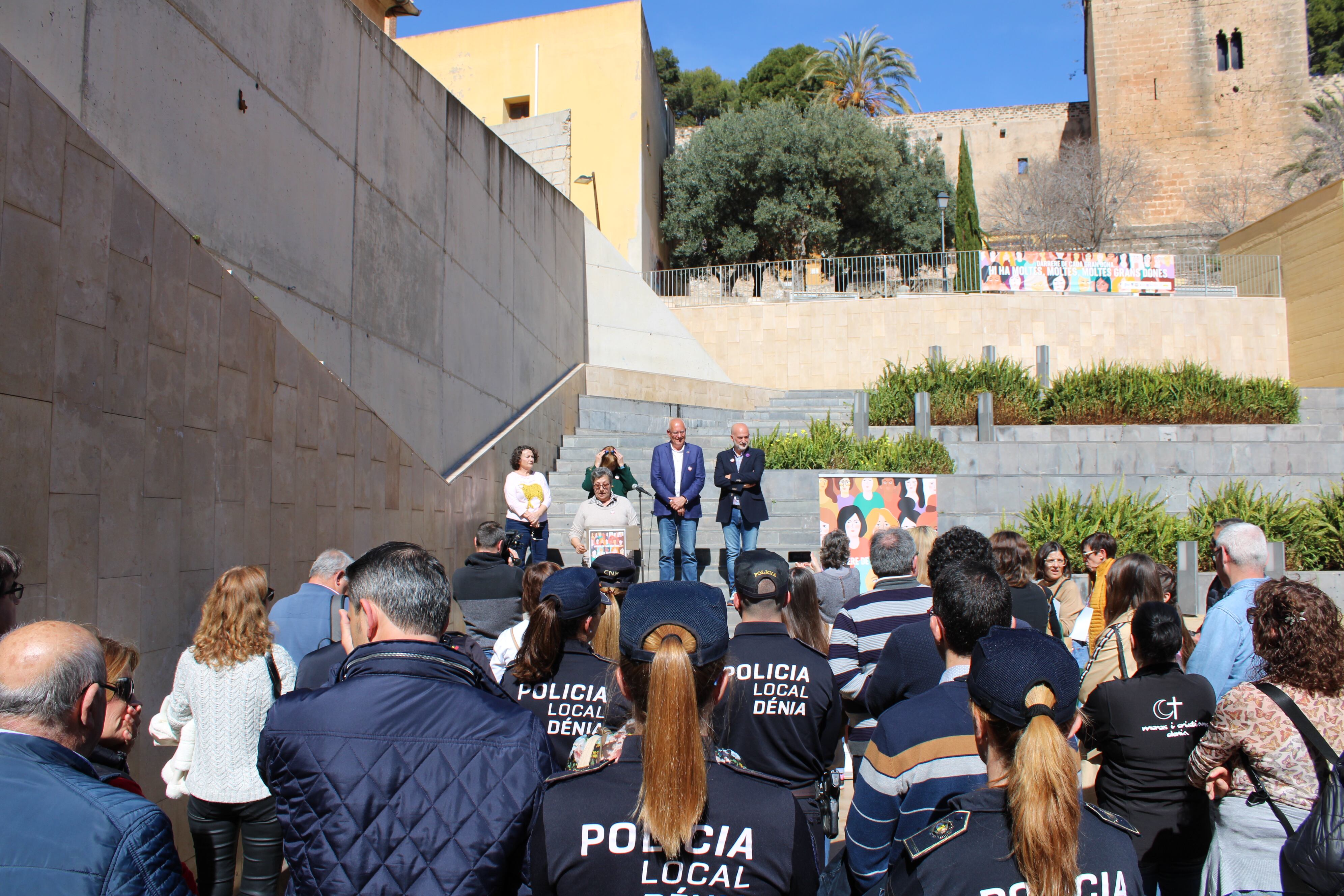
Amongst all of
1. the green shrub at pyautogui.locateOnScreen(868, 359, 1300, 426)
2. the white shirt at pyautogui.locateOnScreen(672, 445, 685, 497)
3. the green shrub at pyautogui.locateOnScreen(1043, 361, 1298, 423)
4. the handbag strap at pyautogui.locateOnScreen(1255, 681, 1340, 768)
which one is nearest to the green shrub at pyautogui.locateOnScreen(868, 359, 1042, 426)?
the green shrub at pyautogui.locateOnScreen(868, 359, 1300, 426)

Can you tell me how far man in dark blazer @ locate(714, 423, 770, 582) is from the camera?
8.77 m

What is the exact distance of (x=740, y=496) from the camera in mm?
8797

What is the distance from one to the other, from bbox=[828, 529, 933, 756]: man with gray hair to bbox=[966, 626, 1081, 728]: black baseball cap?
1.70 metres

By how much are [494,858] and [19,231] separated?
321cm

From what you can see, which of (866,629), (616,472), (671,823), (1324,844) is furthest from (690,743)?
(616,472)

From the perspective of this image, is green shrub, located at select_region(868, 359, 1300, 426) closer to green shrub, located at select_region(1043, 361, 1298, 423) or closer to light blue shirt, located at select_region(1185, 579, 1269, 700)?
green shrub, located at select_region(1043, 361, 1298, 423)

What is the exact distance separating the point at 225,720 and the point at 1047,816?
Result: 9.98ft

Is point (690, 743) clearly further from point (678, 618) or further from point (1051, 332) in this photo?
point (1051, 332)

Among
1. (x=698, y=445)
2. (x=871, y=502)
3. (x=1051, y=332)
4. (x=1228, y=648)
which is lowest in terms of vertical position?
(x=1228, y=648)

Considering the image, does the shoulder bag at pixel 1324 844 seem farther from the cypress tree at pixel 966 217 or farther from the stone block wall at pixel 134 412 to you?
the cypress tree at pixel 966 217

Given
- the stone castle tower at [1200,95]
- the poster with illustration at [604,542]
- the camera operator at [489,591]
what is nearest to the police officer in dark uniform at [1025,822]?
the camera operator at [489,591]

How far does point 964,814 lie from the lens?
5.69 ft

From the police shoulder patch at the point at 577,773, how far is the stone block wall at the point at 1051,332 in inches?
729

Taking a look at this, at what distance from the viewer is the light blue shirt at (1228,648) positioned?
3674 millimetres
